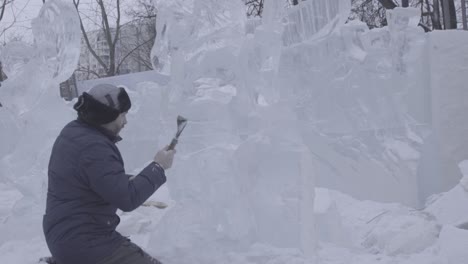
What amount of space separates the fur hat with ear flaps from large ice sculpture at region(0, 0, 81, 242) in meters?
2.31

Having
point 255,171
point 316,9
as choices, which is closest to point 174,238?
point 255,171

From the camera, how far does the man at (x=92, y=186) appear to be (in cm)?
196

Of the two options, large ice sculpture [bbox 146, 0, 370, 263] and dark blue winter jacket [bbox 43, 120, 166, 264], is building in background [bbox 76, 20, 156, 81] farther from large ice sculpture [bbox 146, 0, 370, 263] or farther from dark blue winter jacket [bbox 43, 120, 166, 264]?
dark blue winter jacket [bbox 43, 120, 166, 264]

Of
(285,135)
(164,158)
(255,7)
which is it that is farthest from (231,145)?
(255,7)

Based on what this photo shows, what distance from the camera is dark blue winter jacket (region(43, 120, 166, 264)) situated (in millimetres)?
1953

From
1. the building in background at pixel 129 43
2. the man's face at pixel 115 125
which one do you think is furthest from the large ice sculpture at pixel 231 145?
the building in background at pixel 129 43

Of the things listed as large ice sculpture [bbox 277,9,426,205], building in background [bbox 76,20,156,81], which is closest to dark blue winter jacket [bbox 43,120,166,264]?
large ice sculpture [bbox 277,9,426,205]

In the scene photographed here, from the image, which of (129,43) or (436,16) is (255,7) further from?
(129,43)

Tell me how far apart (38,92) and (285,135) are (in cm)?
237

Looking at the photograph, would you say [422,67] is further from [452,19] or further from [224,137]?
[452,19]

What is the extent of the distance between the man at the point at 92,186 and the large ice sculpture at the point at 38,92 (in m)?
2.26

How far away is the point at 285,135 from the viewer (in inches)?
126

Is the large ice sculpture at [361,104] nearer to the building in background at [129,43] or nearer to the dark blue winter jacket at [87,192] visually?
the dark blue winter jacket at [87,192]

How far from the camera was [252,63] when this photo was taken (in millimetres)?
3357
